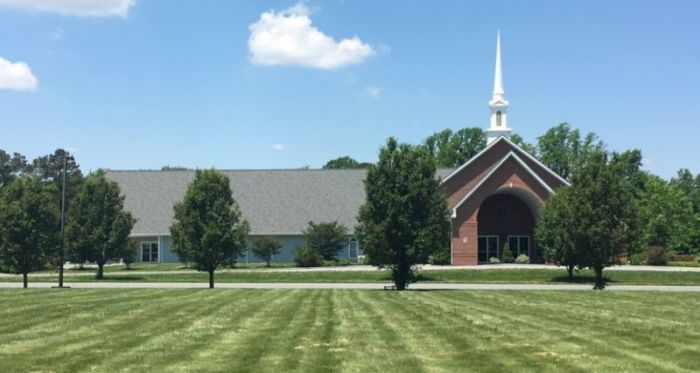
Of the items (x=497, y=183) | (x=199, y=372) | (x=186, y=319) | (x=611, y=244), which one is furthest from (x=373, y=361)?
(x=497, y=183)

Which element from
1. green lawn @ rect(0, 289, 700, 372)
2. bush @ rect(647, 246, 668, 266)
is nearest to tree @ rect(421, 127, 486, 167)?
bush @ rect(647, 246, 668, 266)

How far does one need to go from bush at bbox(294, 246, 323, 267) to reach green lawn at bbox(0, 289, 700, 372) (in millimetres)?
27315

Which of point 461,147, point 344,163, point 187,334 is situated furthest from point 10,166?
point 187,334

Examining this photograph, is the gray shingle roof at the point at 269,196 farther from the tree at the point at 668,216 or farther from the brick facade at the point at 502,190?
the tree at the point at 668,216

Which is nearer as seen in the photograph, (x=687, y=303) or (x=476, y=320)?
(x=476, y=320)

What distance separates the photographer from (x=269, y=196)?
199 ft

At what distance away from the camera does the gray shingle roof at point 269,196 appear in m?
57.9

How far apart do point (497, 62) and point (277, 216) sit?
23578mm

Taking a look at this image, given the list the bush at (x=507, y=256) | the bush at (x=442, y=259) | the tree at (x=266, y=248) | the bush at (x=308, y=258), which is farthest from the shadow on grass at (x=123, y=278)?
the bush at (x=507, y=256)

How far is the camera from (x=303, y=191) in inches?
2411

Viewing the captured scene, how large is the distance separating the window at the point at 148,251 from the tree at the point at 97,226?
15076 mm

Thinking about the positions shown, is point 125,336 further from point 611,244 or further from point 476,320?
point 611,244

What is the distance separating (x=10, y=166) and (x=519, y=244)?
88837mm

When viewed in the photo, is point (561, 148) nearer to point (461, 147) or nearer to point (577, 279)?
point (461, 147)
